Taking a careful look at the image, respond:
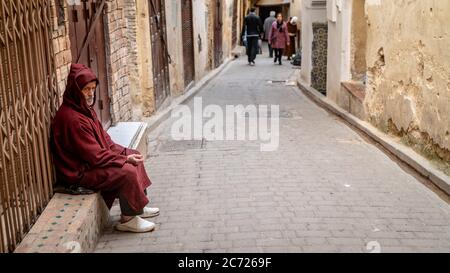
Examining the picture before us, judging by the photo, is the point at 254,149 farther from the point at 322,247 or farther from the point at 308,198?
the point at 322,247

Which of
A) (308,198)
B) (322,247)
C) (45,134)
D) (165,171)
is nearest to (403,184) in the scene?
(308,198)

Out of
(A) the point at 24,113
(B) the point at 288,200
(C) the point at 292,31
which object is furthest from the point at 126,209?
(C) the point at 292,31

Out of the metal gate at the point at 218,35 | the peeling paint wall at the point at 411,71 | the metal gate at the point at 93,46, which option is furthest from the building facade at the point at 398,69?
the metal gate at the point at 218,35

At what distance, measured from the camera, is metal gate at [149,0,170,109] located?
10.1 meters

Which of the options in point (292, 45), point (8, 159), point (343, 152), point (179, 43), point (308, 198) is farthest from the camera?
point (292, 45)

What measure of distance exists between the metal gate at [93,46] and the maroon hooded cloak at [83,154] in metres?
1.34

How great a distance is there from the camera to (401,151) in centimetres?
693

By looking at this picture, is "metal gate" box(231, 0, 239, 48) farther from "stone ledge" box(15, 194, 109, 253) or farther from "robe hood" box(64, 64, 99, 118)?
"stone ledge" box(15, 194, 109, 253)

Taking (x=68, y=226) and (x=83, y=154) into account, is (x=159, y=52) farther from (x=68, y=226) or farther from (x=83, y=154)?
(x=68, y=226)

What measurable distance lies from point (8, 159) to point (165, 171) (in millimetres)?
3283

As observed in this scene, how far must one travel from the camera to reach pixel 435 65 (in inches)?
244

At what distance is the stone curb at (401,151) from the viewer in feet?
19.0

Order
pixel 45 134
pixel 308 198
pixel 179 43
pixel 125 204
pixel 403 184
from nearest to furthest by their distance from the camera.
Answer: pixel 45 134
pixel 125 204
pixel 308 198
pixel 403 184
pixel 179 43

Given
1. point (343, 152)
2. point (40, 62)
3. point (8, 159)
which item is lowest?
point (343, 152)
